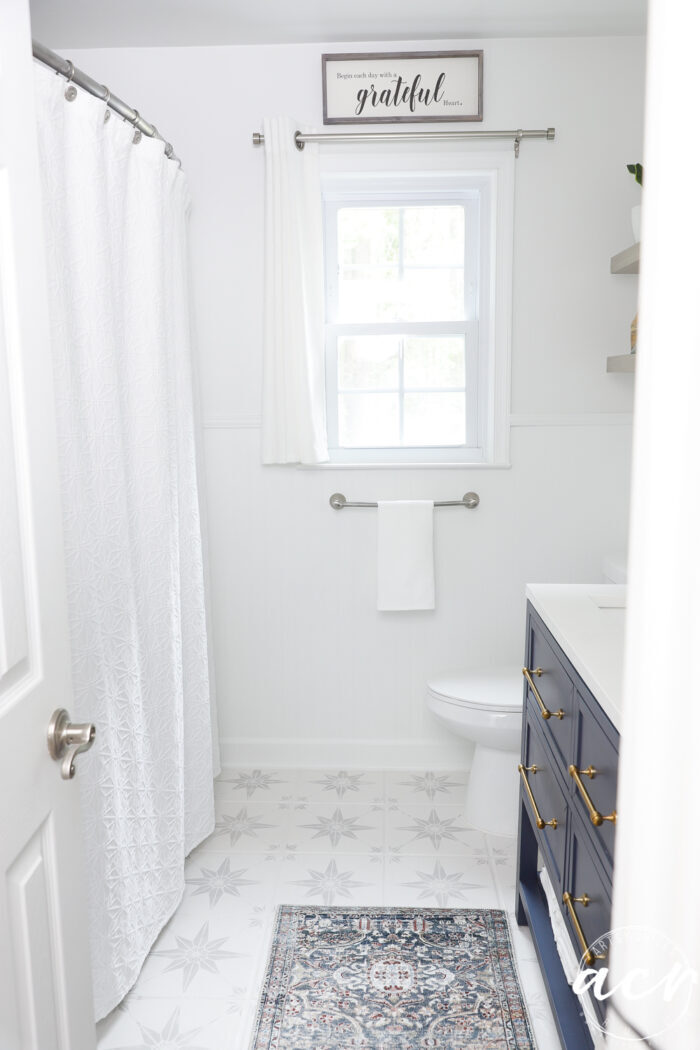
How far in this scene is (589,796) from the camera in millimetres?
1364

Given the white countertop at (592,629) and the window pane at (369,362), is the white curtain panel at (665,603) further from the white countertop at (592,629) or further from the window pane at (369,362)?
the window pane at (369,362)

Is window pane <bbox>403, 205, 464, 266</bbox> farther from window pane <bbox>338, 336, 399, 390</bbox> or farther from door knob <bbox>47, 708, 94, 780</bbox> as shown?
door knob <bbox>47, 708, 94, 780</bbox>

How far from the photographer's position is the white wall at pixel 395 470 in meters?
2.52

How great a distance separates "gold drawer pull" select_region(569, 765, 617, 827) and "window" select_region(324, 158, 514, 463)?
4.67 ft

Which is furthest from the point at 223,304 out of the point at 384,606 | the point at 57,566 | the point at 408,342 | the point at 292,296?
the point at 57,566

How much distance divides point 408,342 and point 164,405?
104 centimetres

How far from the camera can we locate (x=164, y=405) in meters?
2.01

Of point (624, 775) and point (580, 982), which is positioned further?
point (580, 982)

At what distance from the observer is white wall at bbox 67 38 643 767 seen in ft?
8.25

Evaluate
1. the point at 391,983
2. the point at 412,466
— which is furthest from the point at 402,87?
the point at 391,983

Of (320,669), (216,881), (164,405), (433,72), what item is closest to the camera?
(164,405)

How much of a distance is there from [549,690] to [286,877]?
1007mm

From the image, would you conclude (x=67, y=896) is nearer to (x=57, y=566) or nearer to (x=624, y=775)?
(x=57, y=566)

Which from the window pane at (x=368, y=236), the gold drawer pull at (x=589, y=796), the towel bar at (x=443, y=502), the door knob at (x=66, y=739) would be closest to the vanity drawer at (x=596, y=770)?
the gold drawer pull at (x=589, y=796)
